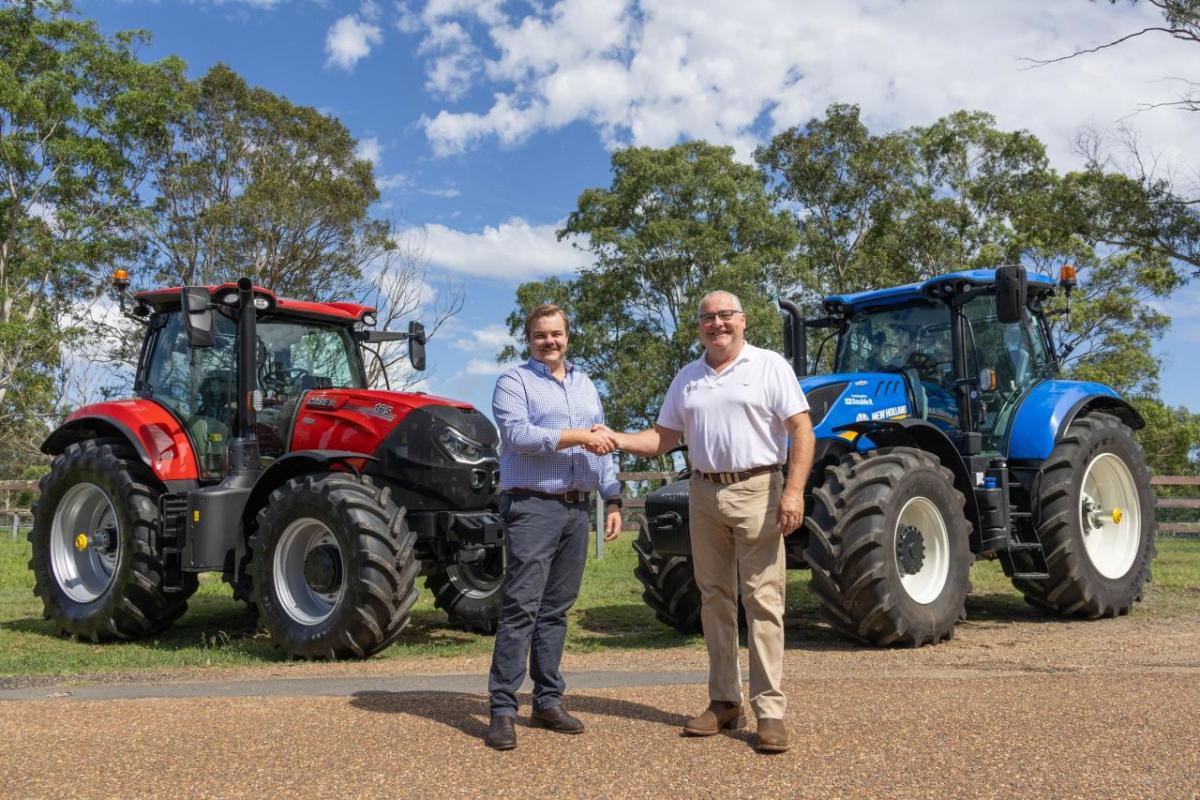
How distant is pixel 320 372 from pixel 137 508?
66.0 inches

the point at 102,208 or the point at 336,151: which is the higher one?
the point at 336,151

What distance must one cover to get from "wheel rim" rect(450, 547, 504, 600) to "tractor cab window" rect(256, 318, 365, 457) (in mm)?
1610

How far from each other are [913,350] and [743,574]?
Answer: 4.62 meters

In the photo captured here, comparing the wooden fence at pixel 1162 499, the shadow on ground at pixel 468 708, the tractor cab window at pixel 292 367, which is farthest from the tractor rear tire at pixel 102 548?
the wooden fence at pixel 1162 499

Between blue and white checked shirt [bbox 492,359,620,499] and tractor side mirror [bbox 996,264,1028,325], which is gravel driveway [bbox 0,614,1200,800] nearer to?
blue and white checked shirt [bbox 492,359,620,499]

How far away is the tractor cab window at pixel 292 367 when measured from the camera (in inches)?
321

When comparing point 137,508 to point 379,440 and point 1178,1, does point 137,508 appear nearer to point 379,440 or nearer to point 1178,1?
point 379,440

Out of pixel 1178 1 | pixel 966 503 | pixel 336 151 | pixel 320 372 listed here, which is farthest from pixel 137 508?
pixel 336 151

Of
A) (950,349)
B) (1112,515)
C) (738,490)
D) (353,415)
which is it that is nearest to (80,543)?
(353,415)

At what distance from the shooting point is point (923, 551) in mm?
7289

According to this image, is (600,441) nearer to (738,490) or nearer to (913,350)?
(738,490)

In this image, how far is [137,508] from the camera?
794 centimetres

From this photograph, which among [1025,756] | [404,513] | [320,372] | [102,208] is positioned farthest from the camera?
[102,208]

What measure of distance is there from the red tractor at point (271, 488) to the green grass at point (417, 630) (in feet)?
1.01
